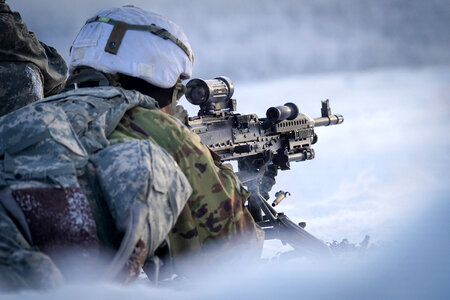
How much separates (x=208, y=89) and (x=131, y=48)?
9.86 feet

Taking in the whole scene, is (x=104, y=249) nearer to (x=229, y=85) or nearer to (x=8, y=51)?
(x=8, y=51)

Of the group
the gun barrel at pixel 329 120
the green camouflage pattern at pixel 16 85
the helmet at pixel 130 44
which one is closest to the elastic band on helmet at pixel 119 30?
the helmet at pixel 130 44

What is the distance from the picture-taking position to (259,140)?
251 inches

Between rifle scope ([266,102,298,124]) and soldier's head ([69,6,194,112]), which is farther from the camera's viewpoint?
rifle scope ([266,102,298,124])

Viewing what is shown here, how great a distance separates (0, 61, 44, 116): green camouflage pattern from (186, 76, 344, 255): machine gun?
1824mm

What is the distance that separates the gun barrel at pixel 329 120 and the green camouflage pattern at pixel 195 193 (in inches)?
194

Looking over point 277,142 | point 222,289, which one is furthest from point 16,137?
point 277,142

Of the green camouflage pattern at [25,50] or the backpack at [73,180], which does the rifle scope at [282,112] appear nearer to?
the green camouflage pattern at [25,50]

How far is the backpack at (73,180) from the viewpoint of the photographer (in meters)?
1.70

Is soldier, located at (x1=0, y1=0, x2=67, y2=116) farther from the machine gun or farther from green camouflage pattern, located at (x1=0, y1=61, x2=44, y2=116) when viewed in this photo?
the machine gun

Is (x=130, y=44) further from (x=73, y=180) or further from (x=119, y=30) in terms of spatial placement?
(x=73, y=180)

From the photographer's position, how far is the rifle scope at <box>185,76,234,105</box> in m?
5.59

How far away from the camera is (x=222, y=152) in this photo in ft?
19.4

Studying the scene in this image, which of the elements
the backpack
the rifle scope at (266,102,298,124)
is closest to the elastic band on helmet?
the backpack
